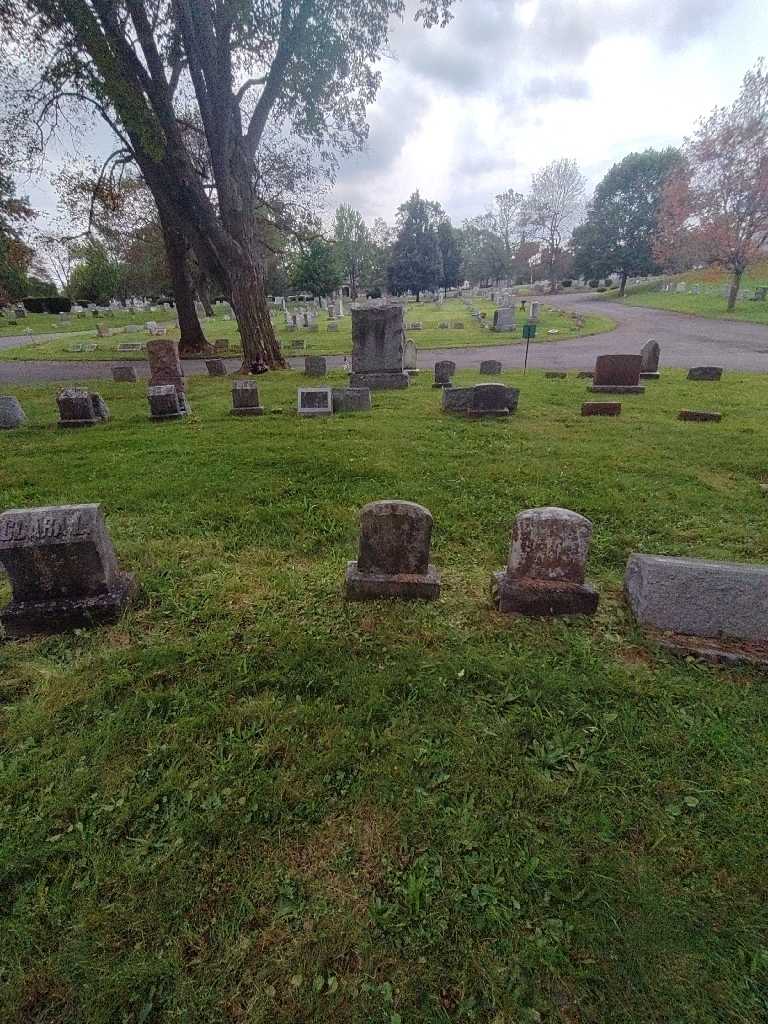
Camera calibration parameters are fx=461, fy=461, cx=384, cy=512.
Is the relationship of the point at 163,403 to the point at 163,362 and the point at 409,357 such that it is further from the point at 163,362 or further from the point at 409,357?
the point at 409,357

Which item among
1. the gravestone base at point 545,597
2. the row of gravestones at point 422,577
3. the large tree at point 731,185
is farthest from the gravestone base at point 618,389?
the large tree at point 731,185

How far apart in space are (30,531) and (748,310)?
36.4 m

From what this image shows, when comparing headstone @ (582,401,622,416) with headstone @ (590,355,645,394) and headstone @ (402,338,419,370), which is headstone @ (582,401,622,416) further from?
headstone @ (402,338,419,370)

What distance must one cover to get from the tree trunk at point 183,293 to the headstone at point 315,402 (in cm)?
1252

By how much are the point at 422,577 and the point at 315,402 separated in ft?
20.4

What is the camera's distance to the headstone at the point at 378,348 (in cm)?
1170

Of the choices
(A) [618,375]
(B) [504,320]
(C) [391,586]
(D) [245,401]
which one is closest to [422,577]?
(C) [391,586]

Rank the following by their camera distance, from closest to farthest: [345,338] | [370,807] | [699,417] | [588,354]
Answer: [370,807] < [699,417] < [588,354] < [345,338]

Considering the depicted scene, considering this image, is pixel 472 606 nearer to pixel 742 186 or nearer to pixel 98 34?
pixel 98 34

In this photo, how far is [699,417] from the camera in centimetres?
823

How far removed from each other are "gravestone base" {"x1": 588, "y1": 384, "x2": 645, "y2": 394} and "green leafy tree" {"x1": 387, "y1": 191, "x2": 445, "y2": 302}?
55601 millimetres

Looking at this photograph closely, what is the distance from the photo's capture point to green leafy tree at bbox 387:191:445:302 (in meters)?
59.7

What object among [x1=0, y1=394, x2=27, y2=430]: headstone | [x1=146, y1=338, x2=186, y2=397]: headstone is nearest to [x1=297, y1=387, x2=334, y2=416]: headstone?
[x1=146, y1=338, x2=186, y2=397]: headstone

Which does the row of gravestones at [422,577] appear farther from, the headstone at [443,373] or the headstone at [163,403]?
the headstone at [443,373]
